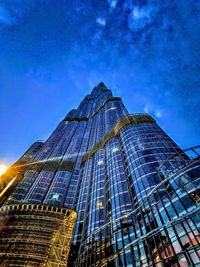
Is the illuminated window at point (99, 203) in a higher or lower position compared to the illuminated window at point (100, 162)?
lower

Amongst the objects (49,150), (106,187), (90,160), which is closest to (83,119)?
(49,150)

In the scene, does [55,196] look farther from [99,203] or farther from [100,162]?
[100,162]

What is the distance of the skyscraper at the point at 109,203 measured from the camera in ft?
72.2

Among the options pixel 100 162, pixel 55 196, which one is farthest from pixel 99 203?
pixel 100 162

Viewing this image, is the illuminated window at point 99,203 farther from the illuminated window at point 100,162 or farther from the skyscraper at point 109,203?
the illuminated window at point 100,162

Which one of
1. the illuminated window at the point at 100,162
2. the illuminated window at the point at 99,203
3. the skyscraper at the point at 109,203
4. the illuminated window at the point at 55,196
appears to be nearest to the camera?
the skyscraper at the point at 109,203

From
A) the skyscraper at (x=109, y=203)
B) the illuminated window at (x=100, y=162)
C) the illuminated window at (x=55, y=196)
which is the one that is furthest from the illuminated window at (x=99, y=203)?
the illuminated window at (x=100, y=162)

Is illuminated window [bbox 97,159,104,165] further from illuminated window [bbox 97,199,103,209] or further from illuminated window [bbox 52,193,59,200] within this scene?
illuminated window [bbox 52,193,59,200]

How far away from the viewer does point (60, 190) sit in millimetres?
67062

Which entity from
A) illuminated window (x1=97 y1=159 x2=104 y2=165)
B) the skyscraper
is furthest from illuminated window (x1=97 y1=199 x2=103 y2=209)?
illuminated window (x1=97 y1=159 x2=104 y2=165)

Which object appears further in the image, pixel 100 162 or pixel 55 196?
pixel 100 162

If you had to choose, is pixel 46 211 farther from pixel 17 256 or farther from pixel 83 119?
pixel 83 119

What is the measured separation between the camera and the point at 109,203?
165 feet

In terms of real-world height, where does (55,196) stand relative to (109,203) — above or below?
above
